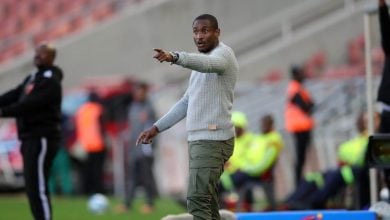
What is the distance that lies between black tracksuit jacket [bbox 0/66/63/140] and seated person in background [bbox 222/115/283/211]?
4.20m

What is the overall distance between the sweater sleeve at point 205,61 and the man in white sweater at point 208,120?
1 cm

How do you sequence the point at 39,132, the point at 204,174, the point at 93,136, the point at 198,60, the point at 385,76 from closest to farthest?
the point at 198,60 → the point at 204,174 → the point at 385,76 → the point at 39,132 → the point at 93,136

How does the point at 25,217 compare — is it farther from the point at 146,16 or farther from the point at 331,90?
the point at 146,16

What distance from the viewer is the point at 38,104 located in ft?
36.5

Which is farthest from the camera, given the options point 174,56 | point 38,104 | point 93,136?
point 93,136

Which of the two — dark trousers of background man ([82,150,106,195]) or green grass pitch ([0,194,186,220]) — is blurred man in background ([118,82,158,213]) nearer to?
green grass pitch ([0,194,186,220])

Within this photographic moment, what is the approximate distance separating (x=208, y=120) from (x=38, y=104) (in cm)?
265

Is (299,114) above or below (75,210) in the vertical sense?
above

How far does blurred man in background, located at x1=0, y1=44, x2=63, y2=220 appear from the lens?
11.2 m

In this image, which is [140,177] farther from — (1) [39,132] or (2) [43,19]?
(2) [43,19]

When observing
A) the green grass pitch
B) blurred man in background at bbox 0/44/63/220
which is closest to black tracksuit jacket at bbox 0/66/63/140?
blurred man in background at bbox 0/44/63/220

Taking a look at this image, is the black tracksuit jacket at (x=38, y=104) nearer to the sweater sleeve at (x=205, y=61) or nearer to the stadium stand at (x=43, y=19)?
the sweater sleeve at (x=205, y=61)

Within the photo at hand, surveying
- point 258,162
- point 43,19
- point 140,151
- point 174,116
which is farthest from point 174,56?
point 43,19

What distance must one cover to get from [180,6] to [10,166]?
546cm
